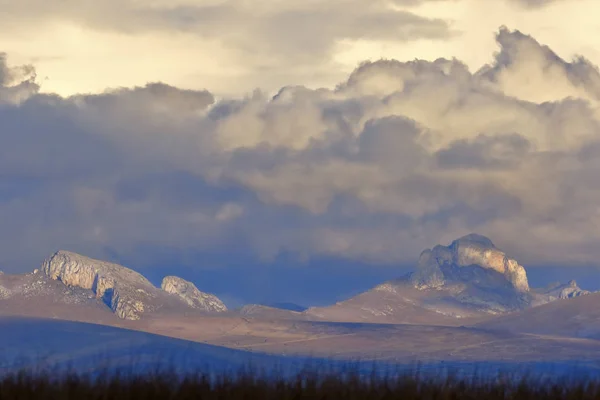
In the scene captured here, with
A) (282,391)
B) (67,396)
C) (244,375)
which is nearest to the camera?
(67,396)

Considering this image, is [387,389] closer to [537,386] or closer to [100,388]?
[537,386]

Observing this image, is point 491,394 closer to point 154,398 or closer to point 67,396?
point 154,398

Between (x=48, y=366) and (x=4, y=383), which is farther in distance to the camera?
(x=48, y=366)

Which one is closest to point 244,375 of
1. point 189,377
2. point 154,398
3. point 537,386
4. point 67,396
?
point 189,377

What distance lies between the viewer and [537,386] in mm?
33250

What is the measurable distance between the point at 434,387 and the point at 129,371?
28.8 ft

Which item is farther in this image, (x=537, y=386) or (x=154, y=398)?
(x=537, y=386)

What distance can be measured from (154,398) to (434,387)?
8.11 m

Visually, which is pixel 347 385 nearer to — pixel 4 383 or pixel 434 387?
pixel 434 387

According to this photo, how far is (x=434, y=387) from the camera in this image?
31797 millimetres

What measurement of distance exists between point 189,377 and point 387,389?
224 inches

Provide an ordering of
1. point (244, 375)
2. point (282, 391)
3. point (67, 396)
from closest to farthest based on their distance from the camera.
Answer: point (67, 396) → point (282, 391) → point (244, 375)

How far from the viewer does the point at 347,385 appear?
3183 centimetres

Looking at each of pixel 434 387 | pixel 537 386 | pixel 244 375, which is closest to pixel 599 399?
pixel 537 386
